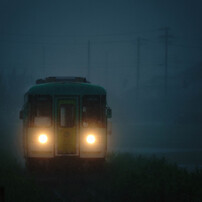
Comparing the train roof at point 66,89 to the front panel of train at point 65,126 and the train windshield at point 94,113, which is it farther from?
the train windshield at point 94,113

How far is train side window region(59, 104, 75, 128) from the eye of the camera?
13818mm

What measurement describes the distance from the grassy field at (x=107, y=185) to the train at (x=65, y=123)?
75 cm

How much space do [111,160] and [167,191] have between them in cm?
655

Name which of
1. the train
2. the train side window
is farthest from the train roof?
the train side window

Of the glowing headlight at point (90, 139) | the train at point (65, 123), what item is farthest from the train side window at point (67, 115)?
the glowing headlight at point (90, 139)

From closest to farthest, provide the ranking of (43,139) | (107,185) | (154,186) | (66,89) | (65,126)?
(154,186) < (107,185) < (43,139) < (65,126) < (66,89)

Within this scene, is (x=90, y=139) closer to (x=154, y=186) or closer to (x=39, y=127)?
(x=39, y=127)

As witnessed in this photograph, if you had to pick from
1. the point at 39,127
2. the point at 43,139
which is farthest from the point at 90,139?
the point at 39,127

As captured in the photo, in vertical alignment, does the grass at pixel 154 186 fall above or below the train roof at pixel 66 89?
below

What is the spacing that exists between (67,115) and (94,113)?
34.8 inches

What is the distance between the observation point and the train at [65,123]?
44.8ft

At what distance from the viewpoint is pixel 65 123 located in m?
13.8

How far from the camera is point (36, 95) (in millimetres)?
13906

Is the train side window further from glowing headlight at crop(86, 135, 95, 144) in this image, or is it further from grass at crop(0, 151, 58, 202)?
grass at crop(0, 151, 58, 202)
